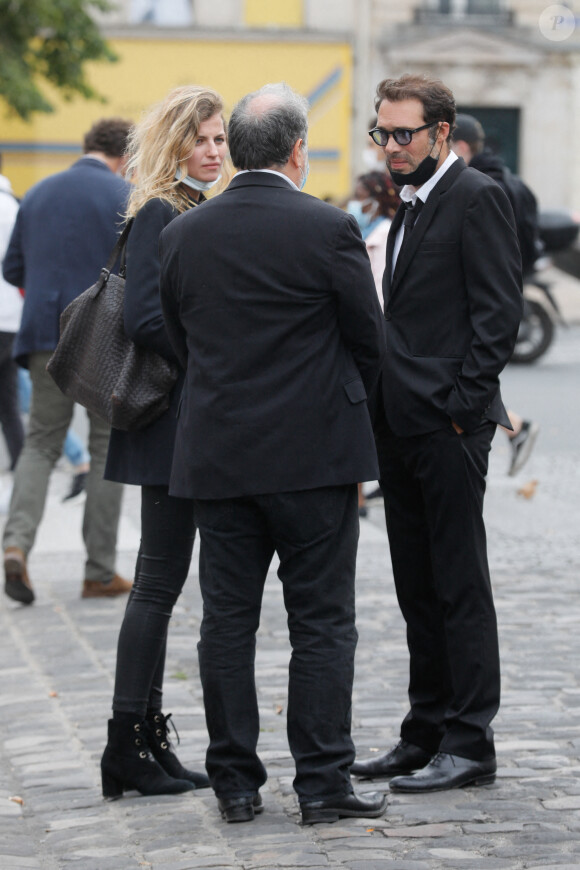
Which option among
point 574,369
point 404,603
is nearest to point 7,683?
point 404,603

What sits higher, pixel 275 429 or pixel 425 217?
pixel 425 217

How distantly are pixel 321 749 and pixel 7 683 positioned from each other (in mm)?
1951

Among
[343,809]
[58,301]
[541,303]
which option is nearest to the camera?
[343,809]

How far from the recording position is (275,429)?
3.77 meters

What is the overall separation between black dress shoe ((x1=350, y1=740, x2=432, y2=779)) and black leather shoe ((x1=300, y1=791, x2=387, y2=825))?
0.38 meters

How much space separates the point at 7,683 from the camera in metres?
5.48

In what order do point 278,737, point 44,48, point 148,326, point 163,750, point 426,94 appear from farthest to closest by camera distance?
point 44,48 → point 278,737 → point 163,750 → point 148,326 → point 426,94

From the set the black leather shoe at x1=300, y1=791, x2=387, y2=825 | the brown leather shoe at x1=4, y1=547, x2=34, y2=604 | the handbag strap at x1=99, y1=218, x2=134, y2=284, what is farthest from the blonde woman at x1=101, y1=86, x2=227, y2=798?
the brown leather shoe at x1=4, y1=547, x2=34, y2=604

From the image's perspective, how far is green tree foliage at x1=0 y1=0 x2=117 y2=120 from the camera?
903 inches

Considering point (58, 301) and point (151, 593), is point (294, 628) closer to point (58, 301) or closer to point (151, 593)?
point (151, 593)

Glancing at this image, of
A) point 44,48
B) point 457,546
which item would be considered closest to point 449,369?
point 457,546

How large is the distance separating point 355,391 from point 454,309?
1.60 ft

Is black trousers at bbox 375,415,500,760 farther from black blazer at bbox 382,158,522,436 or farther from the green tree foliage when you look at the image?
the green tree foliage

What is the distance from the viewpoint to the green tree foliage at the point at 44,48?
2294cm
